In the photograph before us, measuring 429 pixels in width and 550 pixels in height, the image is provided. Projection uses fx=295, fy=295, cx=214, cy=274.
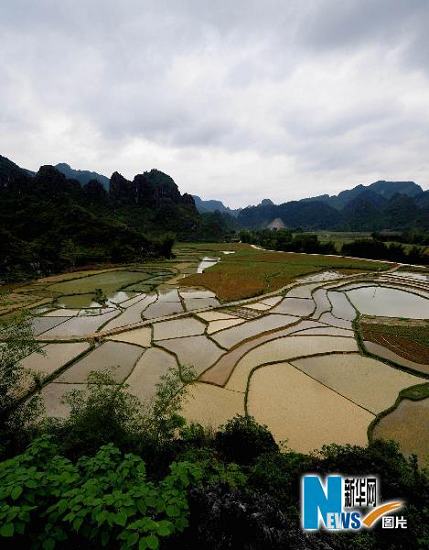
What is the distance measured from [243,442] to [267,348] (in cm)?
769

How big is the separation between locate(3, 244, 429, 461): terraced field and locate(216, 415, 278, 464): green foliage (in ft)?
5.38

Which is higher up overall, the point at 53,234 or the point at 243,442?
the point at 53,234

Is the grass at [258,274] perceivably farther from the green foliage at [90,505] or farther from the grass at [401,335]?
the green foliage at [90,505]

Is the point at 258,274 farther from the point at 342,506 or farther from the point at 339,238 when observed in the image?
the point at 339,238

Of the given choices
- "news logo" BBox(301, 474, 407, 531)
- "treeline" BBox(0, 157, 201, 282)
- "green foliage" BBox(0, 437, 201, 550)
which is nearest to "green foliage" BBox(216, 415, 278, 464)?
"news logo" BBox(301, 474, 407, 531)

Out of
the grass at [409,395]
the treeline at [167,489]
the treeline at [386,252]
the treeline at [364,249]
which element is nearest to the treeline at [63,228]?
the treeline at [364,249]

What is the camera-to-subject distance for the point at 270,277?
30.3 m

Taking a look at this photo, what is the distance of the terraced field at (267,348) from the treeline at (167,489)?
2.43 meters

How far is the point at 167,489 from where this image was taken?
3.33 m

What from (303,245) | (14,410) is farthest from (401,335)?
(303,245)

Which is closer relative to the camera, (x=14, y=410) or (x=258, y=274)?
(x=14, y=410)

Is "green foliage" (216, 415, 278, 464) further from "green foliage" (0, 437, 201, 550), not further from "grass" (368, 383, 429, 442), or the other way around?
"grass" (368, 383, 429, 442)

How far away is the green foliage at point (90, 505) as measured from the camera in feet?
8.36

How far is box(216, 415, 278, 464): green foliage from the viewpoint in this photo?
6680mm
